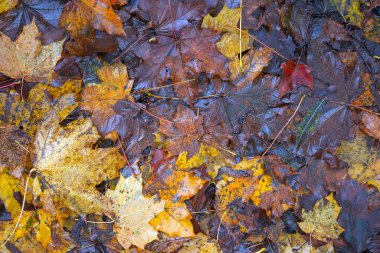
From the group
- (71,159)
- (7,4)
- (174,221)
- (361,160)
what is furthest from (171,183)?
(7,4)

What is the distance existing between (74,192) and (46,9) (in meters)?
0.94

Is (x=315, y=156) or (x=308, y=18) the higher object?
(x=308, y=18)

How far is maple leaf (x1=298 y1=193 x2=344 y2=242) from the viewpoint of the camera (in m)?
Answer: 1.76

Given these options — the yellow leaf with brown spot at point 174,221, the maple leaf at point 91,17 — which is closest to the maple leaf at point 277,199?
the yellow leaf with brown spot at point 174,221

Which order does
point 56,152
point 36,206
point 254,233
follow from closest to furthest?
point 56,152
point 36,206
point 254,233

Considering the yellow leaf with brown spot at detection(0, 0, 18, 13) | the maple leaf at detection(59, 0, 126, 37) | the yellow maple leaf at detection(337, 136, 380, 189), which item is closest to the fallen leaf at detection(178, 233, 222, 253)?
the yellow maple leaf at detection(337, 136, 380, 189)

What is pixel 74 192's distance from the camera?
1606mm

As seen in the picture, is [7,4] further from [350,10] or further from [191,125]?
[350,10]

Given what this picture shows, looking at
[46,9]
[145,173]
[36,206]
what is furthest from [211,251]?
[46,9]

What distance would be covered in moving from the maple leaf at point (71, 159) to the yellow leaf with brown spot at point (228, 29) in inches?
30.0

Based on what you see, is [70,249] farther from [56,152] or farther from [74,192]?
[56,152]

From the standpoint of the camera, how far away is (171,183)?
1.71 metres

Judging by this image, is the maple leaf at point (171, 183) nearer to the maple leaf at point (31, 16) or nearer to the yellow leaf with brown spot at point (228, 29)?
the yellow leaf with brown spot at point (228, 29)

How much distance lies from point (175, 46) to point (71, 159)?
747mm
